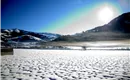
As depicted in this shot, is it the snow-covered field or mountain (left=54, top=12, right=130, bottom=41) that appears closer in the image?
the snow-covered field

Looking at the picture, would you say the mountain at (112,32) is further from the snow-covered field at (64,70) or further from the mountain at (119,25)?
the snow-covered field at (64,70)

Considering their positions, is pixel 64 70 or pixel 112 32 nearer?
pixel 64 70

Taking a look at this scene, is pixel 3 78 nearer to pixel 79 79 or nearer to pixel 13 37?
pixel 79 79

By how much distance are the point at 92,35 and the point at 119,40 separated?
14.5 meters

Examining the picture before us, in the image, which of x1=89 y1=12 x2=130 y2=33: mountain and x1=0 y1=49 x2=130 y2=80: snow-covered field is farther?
x1=89 y1=12 x2=130 y2=33: mountain

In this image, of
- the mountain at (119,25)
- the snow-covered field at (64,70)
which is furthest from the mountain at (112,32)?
the snow-covered field at (64,70)

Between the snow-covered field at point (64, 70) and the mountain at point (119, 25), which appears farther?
the mountain at point (119, 25)

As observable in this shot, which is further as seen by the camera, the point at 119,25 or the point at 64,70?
the point at 119,25

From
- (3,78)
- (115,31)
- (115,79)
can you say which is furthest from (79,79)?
(115,31)

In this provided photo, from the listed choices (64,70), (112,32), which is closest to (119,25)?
(112,32)

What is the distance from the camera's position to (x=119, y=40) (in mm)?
95188

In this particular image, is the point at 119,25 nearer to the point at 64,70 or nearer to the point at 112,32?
the point at 112,32

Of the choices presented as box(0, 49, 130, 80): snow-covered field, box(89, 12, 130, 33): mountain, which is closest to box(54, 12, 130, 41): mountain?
box(89, 12, 130, 33): mountain

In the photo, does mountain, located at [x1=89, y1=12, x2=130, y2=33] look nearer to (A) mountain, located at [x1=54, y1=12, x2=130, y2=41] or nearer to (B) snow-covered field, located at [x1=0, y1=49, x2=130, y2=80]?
(A) mountain, located at [x1=54, y1=12, x2=130, y2=41]
